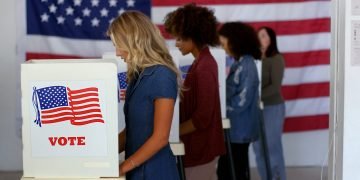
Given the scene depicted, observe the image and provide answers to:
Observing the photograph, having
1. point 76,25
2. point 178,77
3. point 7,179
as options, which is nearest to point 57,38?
point 76,25

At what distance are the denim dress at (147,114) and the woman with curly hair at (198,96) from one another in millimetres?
765

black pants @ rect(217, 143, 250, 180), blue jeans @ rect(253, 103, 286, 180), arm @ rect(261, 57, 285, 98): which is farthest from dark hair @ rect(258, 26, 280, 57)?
black pants @ rect(217, 143, 250, 180)

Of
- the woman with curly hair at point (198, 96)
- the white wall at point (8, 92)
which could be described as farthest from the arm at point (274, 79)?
the white wall at point (8, 92)

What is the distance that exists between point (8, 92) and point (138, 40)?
11.7ft

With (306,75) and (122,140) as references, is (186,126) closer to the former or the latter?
(122,140)

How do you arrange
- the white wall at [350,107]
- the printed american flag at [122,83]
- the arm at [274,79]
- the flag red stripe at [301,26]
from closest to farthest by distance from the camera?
the printed american flag at [122,83] < the white wall at [350,107] < the arm at [274,79] < the flag red stripe at [301,26]

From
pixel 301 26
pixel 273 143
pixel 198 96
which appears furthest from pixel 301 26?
pixel 198 96

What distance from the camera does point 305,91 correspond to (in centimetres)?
595

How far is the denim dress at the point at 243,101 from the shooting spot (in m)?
4.36

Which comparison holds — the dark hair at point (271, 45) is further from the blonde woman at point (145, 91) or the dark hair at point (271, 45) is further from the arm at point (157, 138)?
the arm at point (157, 138)

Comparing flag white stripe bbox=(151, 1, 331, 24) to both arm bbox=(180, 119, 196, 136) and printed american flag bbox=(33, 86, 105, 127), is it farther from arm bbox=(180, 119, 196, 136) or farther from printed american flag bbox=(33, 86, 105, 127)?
printed american flag bbox=(33, 86, 105, 127)

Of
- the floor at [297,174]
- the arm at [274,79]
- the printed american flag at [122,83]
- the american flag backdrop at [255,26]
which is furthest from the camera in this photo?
the floor at [297,174]

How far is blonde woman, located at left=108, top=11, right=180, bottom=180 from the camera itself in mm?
2436

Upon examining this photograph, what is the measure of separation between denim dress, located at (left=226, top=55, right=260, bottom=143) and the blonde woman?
6.05ft
